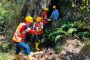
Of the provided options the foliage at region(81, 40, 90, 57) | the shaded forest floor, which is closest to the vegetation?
the foliage at region(81, 40, 90, 57)

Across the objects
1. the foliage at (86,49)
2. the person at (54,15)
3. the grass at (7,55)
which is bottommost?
the grass at (7,55)

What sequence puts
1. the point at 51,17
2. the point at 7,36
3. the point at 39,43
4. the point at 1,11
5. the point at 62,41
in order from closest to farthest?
the point at 62,41, the point at 39,43, the point at 51,17, the point at 7,36, the point at 1,11

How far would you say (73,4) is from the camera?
1475 cm

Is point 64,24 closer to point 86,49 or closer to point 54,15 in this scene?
point 54,15

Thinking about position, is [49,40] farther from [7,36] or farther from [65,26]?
[7,36]

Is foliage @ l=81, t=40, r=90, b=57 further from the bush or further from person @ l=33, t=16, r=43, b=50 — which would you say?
person @ l=33, t=16, r=43, b=50

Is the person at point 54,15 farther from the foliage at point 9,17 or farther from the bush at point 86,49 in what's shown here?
the bush at point 86,49

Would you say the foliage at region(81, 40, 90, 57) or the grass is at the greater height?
the foliage at region(81, 40, 90, 57)

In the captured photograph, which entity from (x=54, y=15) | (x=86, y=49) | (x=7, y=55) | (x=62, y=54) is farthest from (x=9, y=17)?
(x=86, y=49)

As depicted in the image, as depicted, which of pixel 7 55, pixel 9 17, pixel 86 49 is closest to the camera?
pixel 86 49

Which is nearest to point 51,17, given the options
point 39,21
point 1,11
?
point 39,21

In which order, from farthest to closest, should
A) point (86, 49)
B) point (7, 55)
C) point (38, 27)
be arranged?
point (38, 27) < point (7, 55) < point (86, 49)

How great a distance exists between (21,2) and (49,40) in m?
4.40

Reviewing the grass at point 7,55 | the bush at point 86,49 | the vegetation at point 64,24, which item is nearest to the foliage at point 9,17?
the vegetation at point 64,24
